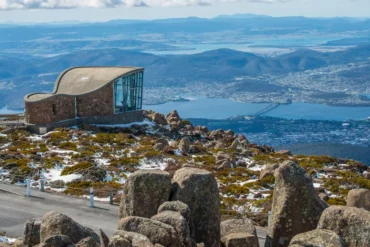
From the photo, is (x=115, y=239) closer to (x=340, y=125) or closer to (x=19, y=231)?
(x=19, y=231)

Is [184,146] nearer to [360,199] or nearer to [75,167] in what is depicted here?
[75,167]

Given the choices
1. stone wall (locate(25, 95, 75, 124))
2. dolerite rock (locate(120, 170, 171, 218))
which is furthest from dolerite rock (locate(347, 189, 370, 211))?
stone wall (locate(25, 95, 75, 124))

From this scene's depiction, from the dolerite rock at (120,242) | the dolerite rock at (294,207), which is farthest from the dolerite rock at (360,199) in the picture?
the dolerite rock at (120,242)

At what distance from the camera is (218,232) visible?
682 inches

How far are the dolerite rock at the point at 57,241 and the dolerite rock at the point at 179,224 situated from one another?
7.05 ft

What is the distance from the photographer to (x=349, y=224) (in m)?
15.0

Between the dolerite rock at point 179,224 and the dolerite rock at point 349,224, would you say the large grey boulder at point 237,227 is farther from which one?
the dolerite rock at point 349,224

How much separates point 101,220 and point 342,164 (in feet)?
78.7

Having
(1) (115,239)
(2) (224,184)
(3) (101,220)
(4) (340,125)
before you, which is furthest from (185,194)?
(4) (340,125)

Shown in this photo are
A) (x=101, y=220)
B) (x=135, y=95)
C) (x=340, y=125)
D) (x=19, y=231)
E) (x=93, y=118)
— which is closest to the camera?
(x=19, y=231)

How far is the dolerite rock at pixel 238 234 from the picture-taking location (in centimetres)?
1669

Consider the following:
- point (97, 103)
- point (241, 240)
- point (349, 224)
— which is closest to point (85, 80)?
point (97, 103)

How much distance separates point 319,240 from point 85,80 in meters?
43.5

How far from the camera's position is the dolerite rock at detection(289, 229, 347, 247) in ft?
47.3
